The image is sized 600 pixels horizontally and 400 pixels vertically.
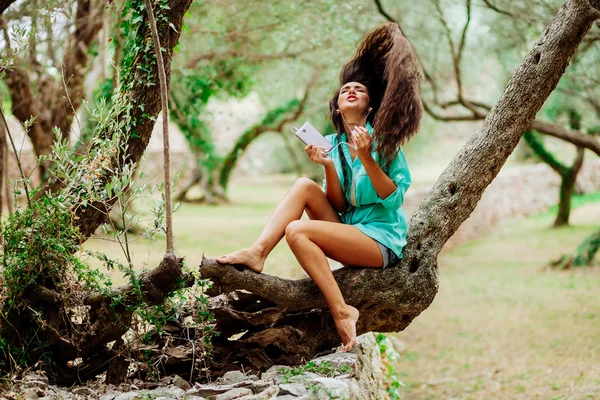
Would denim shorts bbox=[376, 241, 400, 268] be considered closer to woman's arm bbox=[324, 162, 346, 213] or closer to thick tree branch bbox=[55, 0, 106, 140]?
woman's arm bbox=[324, 162, 346, 213]

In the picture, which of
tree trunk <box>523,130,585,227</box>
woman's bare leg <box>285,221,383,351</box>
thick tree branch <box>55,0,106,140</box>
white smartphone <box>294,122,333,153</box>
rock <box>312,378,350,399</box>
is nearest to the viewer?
rock <box>312,378,350,399</box>

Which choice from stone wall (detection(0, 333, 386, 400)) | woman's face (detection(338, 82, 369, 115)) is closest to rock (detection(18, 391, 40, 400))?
stone wall (detection(0, 333, 386, 400))

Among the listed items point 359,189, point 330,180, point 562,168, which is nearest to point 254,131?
point 562,168

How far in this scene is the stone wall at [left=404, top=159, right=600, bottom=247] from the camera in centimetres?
1461

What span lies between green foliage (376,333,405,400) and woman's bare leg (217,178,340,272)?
2.00m

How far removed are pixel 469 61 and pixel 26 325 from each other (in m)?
13.2

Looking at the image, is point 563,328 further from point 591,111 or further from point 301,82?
point 301,82

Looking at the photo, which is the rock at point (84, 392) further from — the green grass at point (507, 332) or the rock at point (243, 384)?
the green grass at point (507, 332)

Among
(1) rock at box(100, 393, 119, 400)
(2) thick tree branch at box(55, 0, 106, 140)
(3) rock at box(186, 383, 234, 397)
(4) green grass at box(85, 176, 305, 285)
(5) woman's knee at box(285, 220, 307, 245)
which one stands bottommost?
(4) green grass at box(85, 176, 305, 285)

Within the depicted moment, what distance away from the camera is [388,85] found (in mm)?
3605

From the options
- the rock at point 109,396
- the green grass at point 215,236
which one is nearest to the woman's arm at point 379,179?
the rock at point 109,396

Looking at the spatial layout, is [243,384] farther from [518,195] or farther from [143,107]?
[518,195]

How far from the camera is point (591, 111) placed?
44.6 feet

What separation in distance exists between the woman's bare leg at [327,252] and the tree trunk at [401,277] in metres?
0.17
